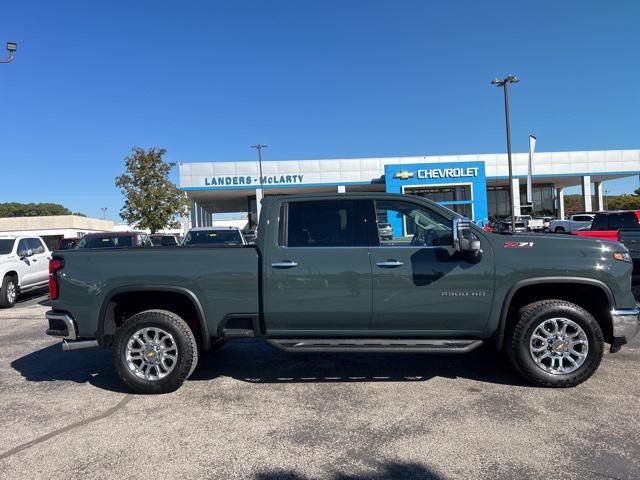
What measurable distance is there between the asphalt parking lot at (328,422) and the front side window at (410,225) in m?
1.49

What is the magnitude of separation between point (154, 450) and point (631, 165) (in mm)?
46496

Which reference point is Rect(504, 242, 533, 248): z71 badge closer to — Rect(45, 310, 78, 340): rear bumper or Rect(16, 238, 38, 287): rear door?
Rect(45, 310, 78, 340): rear bumper

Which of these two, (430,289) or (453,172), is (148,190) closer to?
(453,172)

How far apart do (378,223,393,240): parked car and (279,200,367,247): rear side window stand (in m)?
0.17

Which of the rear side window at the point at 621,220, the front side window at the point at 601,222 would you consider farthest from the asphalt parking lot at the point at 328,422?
the front side window at the point at 601,222

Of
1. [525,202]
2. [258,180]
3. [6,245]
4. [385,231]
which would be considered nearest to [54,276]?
[385,231]

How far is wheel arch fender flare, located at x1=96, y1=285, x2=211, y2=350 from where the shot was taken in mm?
4758

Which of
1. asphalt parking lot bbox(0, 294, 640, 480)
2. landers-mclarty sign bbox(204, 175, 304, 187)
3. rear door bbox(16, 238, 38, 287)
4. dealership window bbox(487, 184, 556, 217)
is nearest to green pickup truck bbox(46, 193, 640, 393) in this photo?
asphalt parking lot bbox(0, 294, 640, 480)

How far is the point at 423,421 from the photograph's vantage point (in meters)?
4.07

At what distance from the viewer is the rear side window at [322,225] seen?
481 cm

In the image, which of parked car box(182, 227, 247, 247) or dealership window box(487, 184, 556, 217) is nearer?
parked car box(182, 227, 247, 247)

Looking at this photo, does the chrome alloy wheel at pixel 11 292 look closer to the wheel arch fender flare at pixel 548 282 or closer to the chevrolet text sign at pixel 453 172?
the wheel arch fender flare at pixel 548 282

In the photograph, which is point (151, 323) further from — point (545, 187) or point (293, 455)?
point (545, 187)

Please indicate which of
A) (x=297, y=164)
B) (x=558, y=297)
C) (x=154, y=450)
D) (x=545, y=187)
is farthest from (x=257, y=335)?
(x=545, y=187)
